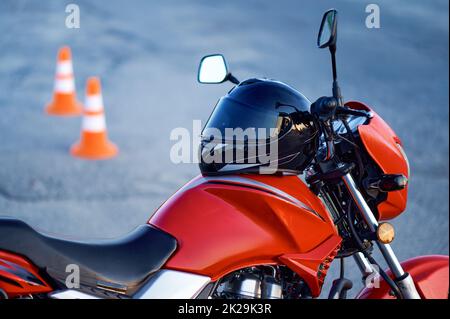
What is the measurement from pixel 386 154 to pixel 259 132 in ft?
1.82

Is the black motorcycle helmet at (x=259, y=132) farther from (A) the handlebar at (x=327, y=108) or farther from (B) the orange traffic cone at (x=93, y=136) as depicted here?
(B) the orange traffic cone at (x=93, y=136)

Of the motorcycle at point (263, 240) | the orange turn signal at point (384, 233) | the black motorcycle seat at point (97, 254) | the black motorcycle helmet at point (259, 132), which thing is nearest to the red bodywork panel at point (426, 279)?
the motorcycle at point (263, 240)

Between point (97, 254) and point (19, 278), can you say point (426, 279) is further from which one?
point (19, 278)

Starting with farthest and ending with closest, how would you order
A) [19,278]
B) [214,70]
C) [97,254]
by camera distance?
[214,70] → [97,254] → [19,278]

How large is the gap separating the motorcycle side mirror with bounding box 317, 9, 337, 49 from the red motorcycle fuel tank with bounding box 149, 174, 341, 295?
1.86 ft

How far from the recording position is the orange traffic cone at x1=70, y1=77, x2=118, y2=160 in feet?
20.8

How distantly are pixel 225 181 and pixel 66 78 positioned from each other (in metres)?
4.85

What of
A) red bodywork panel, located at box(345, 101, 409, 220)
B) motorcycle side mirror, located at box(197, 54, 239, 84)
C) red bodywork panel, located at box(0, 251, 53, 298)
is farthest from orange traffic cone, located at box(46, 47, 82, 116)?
red bodywork panel, located at box(0, 251, 53, 298)

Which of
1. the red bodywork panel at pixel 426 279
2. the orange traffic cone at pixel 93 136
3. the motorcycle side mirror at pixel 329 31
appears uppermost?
the motorcycle side mirror at pixel 329 31

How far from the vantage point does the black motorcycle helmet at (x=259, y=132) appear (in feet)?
9.19

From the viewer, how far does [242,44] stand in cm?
913

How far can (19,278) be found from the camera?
2525mm

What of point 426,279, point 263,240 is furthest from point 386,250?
point 263,240
